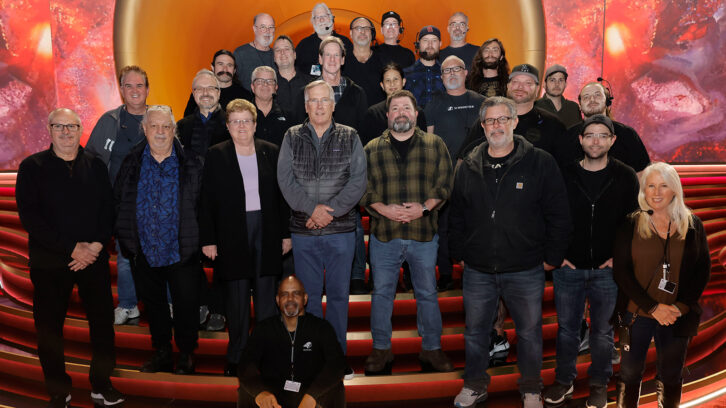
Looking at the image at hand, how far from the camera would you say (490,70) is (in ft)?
13.4

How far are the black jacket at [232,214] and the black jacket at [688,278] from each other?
6.19ft

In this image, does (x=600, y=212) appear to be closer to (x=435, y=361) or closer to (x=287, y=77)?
(x=435, y=361)

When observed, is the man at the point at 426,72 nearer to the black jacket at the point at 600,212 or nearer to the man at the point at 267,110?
the man at the point at 267,110

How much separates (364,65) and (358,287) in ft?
6.01

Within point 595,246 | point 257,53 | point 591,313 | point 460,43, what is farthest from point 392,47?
point 591,313

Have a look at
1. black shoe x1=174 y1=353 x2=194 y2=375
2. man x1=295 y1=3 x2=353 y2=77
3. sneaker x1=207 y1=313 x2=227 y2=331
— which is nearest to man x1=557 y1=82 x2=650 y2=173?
man x1=295 y1=3 x2=353 y2=77

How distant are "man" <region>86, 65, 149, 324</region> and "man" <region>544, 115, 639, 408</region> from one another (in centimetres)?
275

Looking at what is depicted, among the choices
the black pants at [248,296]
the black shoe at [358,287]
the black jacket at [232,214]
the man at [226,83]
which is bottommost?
the black shoe at [358,287]

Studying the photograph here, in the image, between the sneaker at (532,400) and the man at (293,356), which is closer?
the man at (293,356)

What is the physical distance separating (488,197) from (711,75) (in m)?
6.56

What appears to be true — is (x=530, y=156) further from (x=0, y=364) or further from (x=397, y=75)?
(x=0, y=364)

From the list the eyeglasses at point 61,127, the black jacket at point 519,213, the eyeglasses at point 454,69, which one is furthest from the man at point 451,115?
the eyeglasses at point 61,127

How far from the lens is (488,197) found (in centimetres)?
275

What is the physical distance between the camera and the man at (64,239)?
279cm
